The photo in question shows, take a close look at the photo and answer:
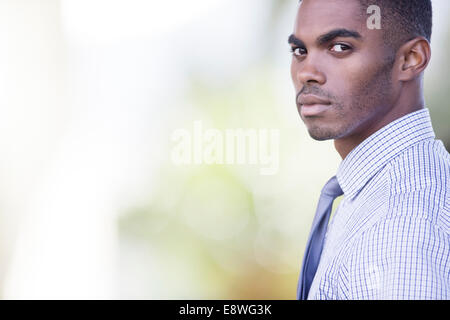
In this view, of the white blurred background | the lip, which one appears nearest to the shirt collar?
the lip

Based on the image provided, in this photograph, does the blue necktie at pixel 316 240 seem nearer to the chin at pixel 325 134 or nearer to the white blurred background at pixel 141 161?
the chin at pixel 325 134

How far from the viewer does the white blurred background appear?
2.71 m

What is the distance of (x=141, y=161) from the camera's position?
2.73 m

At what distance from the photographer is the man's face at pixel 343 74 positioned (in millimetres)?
1108

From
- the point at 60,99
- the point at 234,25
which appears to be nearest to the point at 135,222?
the point at 60,99

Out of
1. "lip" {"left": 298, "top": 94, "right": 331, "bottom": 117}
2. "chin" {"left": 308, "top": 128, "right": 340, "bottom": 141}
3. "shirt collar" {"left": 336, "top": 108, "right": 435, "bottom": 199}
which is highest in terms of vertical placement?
"lip" {"left": 298, "top": 94, "right": 331, "bottom": 117}

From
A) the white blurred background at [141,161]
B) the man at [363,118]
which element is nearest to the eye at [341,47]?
the man at [363,118]

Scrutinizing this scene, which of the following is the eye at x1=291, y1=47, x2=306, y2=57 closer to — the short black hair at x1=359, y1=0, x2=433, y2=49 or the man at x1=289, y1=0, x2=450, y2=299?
the man at x1=289, y1=0, x2=450, y2=299

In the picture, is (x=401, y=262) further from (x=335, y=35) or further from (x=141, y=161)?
(x=141, y=161)

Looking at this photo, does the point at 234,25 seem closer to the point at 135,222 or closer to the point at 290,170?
the point at 290,170

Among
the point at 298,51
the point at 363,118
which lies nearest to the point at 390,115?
the point at 363,118

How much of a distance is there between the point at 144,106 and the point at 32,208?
85cm

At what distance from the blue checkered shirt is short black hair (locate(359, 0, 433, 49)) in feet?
0.58

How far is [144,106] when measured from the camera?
2736mm
